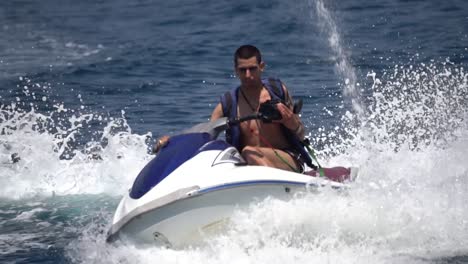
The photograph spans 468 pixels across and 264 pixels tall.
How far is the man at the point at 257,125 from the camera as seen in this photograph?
19.8 ft

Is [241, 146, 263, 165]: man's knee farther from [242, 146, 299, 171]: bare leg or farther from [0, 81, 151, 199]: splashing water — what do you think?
[0, 81, 151, 199]: splashing water

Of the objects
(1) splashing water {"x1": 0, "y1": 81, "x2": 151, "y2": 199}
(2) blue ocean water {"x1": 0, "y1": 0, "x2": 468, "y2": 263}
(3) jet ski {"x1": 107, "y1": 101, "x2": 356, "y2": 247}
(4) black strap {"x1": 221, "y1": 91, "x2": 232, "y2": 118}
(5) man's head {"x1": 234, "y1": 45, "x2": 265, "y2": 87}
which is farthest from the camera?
(1) splashing water {"x1": 0, "y1": 81, "x2": 151, "y2": 199}

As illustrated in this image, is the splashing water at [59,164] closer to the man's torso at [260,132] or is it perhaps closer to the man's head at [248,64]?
the man's torso at [260,132]

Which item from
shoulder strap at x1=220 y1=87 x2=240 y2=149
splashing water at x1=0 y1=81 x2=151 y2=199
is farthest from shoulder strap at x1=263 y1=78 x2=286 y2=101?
splashing water at x1=0 y1=81 x2=151 y2=199

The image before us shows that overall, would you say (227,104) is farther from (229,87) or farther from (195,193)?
(229,87)

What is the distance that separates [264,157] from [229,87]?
5.66 meters

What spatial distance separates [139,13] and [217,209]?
1262 cm

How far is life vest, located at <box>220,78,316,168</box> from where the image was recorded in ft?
20.4

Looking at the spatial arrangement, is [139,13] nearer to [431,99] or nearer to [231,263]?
[431,99]

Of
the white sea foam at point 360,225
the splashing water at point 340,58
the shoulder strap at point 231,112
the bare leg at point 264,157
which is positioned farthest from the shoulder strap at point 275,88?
the splashing water at point 340,58

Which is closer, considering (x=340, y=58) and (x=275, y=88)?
(x=275, y=88)

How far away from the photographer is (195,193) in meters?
5.47

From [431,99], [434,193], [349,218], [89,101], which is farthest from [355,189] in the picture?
[89,101]

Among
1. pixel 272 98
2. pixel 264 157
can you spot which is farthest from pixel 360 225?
pixel 272 98
